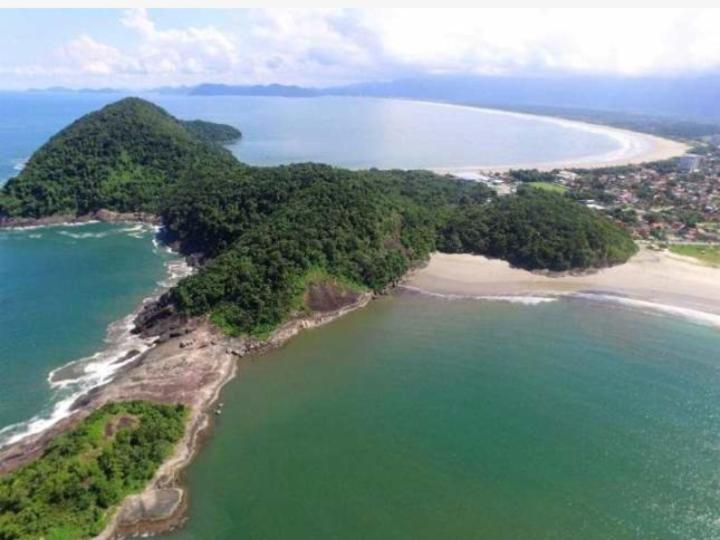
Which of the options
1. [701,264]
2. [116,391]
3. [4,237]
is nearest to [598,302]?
[701,264]

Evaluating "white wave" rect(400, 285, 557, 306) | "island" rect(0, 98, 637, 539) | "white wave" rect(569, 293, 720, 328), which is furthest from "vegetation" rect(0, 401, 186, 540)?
"white wave" rect(569, 293, 720, 328)

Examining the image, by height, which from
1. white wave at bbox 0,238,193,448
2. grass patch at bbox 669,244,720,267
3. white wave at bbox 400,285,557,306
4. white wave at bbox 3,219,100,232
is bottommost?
white wave at bbox 3,219,100,232

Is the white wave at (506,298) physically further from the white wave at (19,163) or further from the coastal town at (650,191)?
the white wave at (19,163)

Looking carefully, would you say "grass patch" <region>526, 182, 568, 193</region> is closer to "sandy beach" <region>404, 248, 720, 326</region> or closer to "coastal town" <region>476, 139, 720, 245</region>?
"coastal town" <region>476, 139, 720, 245</region>

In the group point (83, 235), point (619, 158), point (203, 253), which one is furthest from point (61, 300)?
point (619, 158)

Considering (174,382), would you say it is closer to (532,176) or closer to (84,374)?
(84,374)

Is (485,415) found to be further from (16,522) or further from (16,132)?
(16,132)
